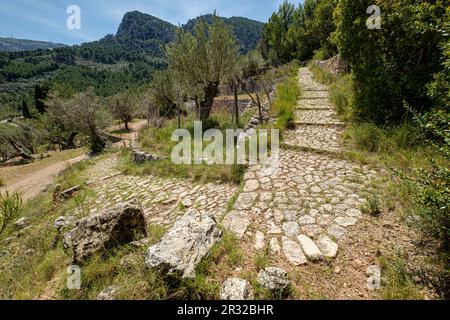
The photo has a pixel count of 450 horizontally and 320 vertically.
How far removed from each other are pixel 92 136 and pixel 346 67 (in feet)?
63.3

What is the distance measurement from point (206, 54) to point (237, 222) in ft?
32.3

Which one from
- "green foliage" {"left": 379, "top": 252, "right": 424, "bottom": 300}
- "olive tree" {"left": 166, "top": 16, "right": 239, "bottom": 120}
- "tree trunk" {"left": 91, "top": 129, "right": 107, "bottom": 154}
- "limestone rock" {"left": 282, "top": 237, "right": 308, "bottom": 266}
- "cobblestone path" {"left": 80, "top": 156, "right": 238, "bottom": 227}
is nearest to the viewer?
"green foliage" {"left": 379, "top": 252, "right": 424, "bottom": 300}

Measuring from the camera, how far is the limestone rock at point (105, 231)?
277 centimetres

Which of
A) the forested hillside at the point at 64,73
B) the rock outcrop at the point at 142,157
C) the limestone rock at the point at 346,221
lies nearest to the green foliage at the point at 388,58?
the limestone rock at the point at 346,221

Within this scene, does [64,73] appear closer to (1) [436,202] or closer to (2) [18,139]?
(2) [18,139]

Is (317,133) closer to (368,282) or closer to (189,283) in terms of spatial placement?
(368,282)

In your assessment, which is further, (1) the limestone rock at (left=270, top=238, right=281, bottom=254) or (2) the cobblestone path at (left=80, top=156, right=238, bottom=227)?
(2) the cobblestone path at (left=80, top=156, right=238, bottom=227)

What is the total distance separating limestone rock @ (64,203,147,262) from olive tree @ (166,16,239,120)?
873 centimetres

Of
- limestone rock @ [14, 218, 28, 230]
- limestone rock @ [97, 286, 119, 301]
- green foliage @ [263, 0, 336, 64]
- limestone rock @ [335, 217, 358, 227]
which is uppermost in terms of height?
green foliage @ [263, 0, 336, 64]

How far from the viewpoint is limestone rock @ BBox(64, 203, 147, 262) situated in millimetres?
2773

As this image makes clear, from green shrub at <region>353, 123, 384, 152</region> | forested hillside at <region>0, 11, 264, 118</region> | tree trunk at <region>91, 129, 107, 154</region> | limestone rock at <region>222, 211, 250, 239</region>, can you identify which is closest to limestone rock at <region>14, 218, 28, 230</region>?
limestone rock at <region>222, 211, 250, 239</region>

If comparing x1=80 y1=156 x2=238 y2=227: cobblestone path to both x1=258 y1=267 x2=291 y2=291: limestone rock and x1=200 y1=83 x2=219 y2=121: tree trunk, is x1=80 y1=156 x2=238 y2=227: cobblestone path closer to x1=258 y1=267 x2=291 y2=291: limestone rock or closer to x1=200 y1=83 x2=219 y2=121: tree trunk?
x1=258 y1=267 x2=291 y2=291: limestone rock

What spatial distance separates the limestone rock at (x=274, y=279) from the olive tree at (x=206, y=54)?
982cm

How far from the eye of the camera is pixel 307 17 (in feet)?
118
